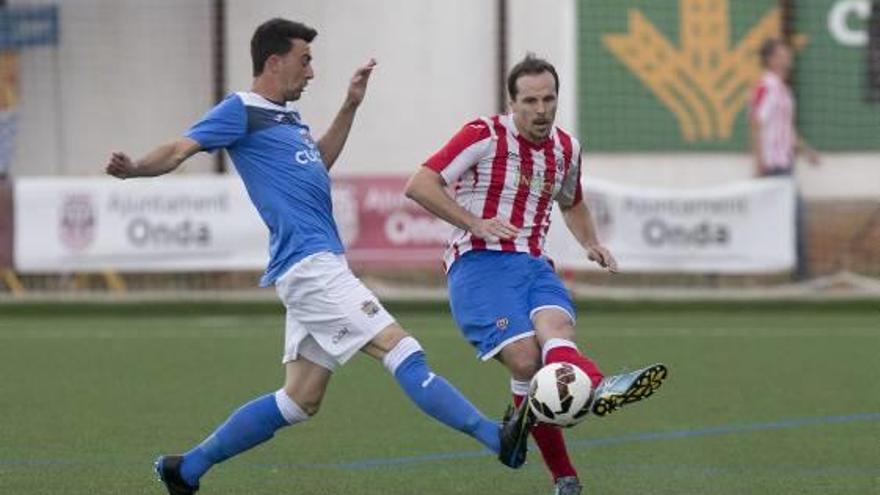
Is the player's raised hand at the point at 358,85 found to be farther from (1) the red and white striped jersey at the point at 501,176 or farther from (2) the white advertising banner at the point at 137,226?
(2) the white advertising banner at the point at 137,226

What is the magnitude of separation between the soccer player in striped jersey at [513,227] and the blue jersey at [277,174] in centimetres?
37

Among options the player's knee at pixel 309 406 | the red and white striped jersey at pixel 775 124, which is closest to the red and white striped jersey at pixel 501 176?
the player's knee at pixel 309 406

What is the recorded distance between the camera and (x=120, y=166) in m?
6.99

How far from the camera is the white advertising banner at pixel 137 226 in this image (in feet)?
56.6

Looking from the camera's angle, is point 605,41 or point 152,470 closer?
point 152,470

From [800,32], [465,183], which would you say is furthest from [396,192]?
[465,183]

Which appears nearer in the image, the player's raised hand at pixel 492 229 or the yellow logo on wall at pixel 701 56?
the player's raised hand at pixel 492 229

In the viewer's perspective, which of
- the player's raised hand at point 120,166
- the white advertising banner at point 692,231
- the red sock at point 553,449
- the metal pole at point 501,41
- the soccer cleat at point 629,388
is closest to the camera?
the soccer cleat at point 629,388

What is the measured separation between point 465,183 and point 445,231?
31.1 ft

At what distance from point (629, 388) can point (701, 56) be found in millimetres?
13934

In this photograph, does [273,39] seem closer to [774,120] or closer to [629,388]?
[629,388]

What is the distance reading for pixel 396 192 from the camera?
1747cm

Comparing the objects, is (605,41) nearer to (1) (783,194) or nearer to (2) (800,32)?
(2) (800,32)

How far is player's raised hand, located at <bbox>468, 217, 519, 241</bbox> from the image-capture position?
7371 mm
